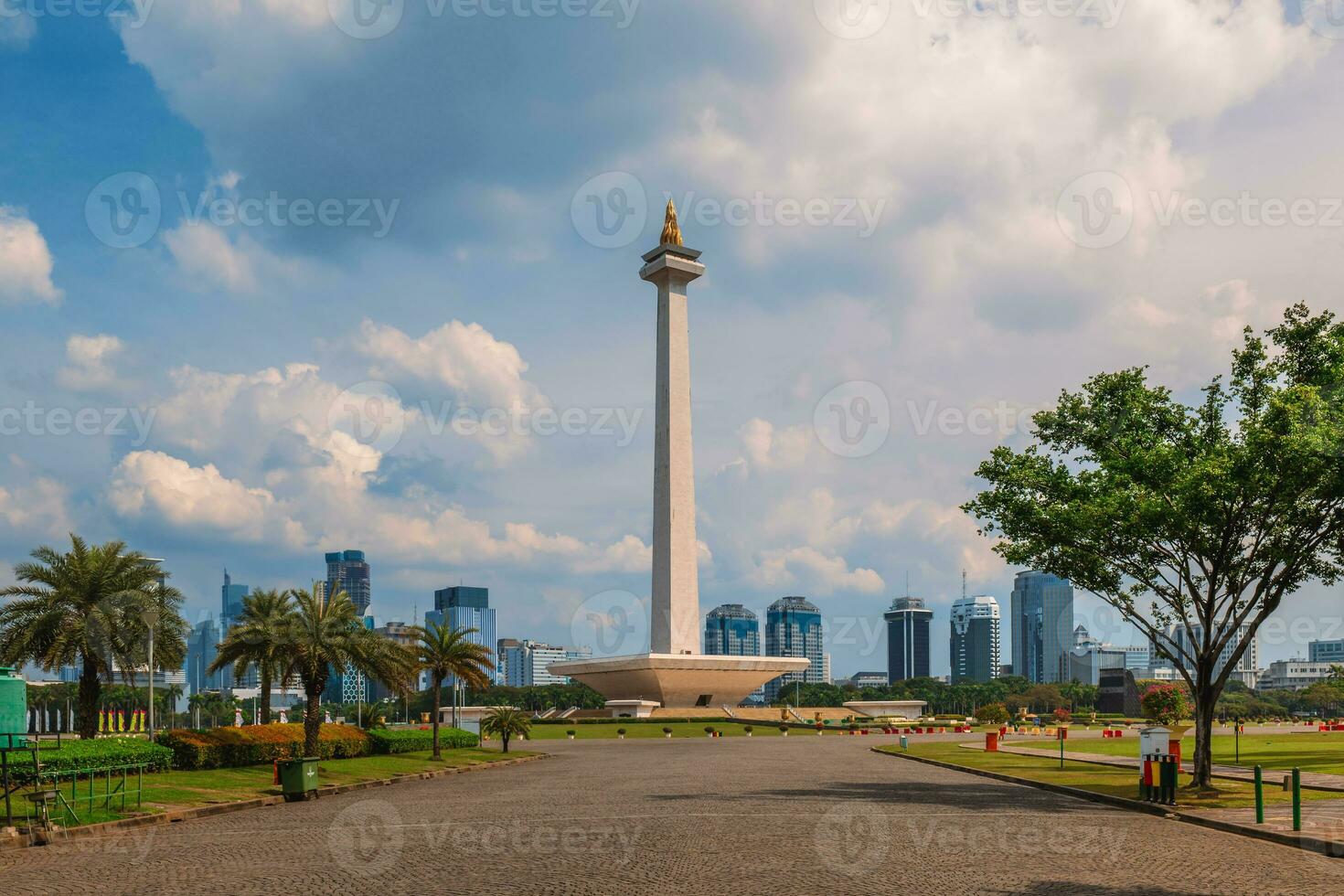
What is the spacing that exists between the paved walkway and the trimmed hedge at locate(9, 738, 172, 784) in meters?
26.9

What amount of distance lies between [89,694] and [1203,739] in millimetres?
36599

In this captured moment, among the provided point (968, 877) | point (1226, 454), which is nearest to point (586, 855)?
point (968, 877)

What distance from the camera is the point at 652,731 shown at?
87562 mm

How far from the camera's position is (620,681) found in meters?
109

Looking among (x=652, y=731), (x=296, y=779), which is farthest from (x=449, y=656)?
(x=652, y=731)

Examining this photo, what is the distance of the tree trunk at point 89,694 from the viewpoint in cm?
4091

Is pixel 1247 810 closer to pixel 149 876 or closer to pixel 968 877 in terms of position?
pixel 968 877

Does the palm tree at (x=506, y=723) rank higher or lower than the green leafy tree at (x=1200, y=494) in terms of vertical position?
lower

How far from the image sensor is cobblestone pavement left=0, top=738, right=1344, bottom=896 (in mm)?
14516

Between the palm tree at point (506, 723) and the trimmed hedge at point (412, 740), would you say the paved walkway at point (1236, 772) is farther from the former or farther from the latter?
the trimmed hedge at point (412, 740)

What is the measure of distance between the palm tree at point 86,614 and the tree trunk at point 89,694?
0.03 metres

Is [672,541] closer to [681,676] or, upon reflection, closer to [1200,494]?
[681,676]

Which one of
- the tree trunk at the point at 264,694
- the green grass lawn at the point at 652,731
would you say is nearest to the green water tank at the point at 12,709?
the tree trunk at the point at 264,694

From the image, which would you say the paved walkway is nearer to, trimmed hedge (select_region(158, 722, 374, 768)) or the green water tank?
the green water tank
